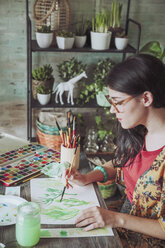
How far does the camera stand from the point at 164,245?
1.35 metres

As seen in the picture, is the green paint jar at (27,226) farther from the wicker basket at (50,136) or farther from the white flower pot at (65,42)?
the white flower pot at (65,42)

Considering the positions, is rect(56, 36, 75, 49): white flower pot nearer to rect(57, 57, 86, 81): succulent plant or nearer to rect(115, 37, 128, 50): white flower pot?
rect(57, 57, 86, 81): succulent plant

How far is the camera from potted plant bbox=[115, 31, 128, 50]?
256cm

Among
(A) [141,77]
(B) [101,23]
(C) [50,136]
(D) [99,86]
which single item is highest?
(B) [101,23]

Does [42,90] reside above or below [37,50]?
below

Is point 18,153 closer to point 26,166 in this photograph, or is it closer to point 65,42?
point 26,166

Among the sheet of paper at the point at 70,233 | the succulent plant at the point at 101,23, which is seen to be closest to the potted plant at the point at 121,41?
the succulent plant at the point at 101,23

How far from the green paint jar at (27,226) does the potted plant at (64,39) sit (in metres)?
1.71

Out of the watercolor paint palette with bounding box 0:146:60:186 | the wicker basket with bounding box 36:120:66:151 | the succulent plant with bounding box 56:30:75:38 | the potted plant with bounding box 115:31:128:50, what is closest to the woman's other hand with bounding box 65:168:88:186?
the watercolor paint palette with bounding box 0:146:60:186

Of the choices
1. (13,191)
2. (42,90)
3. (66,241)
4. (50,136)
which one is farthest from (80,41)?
(66,241)

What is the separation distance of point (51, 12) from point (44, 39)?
0.74 ft

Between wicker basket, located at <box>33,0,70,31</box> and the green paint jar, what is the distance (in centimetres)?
183

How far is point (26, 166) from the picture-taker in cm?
152

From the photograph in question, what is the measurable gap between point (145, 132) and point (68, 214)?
576 millimetres
